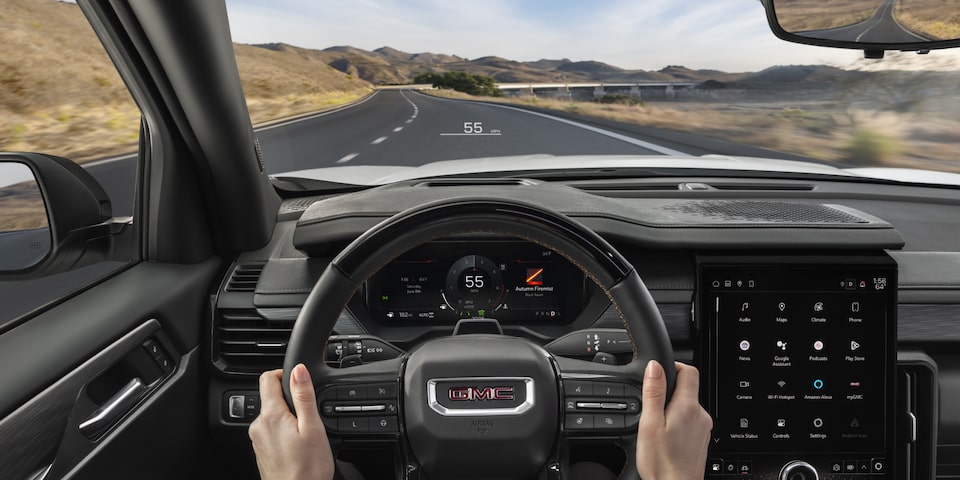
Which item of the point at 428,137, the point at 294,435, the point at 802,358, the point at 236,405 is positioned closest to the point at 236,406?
the point at 236,405

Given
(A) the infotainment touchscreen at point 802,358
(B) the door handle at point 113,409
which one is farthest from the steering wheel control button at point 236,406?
(A) the infotainment touchscreen at point 802,358

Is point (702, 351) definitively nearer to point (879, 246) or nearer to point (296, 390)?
point (879, 246)

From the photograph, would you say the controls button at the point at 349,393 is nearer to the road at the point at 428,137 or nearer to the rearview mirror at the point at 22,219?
the rearview mirror at the point at 22,219

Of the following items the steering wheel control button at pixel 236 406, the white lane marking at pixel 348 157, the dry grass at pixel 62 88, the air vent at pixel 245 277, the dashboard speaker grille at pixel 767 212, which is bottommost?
the steering wheel control button at pixel 236 406

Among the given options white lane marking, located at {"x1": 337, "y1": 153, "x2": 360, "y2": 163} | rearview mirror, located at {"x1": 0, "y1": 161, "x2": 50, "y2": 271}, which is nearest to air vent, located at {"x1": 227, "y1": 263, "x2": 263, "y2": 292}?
rearview mirror, located at {"x1": 0, "y1": 161, "x2": 50, "y2": 271}

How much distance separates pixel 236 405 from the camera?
2.88 meters

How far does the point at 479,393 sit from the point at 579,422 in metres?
0.25

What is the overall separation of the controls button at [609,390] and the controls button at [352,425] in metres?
0.56

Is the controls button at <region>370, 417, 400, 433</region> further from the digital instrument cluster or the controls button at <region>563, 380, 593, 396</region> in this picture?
the digital instrument cluster

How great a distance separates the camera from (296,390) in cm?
160

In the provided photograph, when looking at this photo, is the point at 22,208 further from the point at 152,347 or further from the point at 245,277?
the point at 245,277

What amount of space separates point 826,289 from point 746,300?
0.29 metres

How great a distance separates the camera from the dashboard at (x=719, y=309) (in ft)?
9.12

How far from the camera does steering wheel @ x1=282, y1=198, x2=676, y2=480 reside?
1.74m
